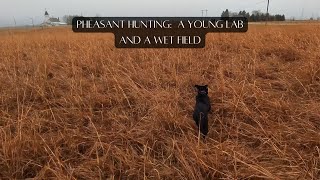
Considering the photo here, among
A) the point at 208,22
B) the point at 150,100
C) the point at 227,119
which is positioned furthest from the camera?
the point at 208,22

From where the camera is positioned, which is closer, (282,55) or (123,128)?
(123,128)

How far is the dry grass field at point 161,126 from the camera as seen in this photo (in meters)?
1.64

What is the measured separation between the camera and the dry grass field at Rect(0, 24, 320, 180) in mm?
1638

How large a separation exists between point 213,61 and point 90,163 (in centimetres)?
269

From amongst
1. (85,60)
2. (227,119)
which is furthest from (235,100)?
(85,60)

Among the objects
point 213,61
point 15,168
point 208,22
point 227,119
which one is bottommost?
point 15,168

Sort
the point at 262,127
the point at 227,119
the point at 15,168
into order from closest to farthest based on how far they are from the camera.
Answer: the point at 15,168, the point at 262,127, the point at 227,119

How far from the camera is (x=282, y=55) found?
13.5 ft

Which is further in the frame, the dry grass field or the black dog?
the black dog

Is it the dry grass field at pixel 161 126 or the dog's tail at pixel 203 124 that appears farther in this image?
the dog's tail at pixel 203 124

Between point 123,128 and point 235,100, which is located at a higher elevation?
point 235,100

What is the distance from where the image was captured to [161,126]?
211 centimetres

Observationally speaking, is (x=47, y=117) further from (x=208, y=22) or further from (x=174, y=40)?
(x=208, y=22)

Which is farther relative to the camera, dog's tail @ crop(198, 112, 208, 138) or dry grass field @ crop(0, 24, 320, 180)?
dog's tail @ crop(198, 112, 208, 138)
